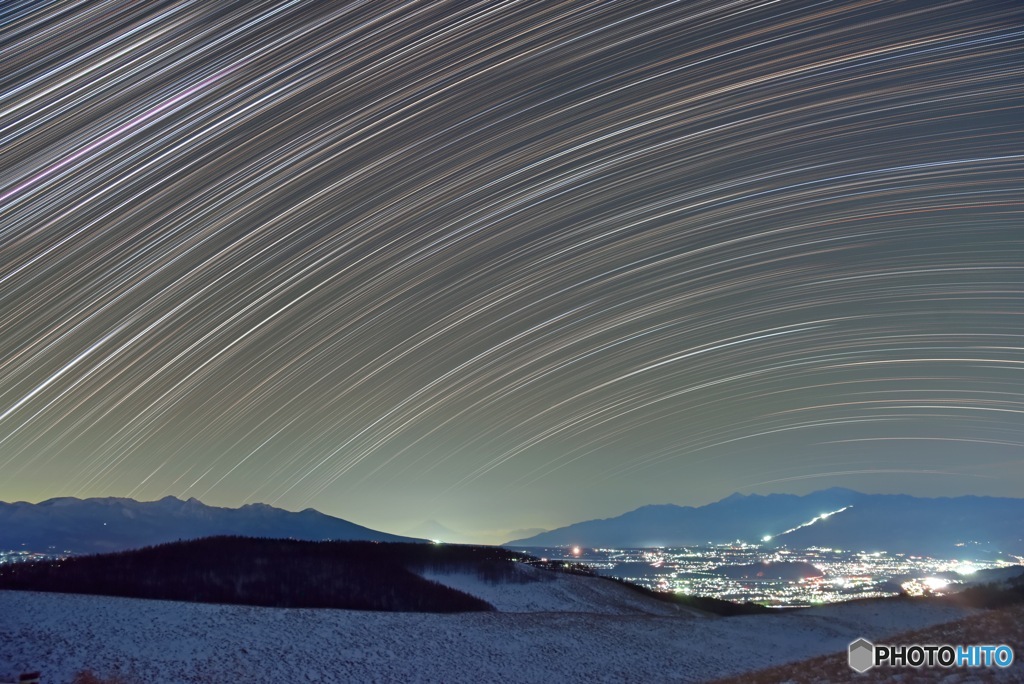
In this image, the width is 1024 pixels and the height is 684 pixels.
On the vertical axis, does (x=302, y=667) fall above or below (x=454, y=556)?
below

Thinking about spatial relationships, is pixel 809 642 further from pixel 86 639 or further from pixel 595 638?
pixel 86 639

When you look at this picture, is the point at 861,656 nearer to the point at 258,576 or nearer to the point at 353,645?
the point at 353,645

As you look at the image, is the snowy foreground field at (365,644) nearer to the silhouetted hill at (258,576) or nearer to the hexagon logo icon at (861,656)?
the silhouetted hill at (258,576)

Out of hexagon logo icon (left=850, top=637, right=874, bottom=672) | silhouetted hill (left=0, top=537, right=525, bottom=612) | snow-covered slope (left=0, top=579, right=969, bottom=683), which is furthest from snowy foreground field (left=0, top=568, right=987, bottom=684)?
hexagon logo icon (left=850, top=637, right=874, bottom=672)

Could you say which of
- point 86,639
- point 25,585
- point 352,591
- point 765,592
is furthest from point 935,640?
point 765,592

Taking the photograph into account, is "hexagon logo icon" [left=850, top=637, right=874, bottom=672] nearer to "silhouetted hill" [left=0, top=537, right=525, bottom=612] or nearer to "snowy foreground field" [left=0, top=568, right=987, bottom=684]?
"snowy foreground field" [left=0, top=568, right=987, bottom=684]

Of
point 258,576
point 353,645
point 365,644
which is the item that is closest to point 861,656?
point 365,644

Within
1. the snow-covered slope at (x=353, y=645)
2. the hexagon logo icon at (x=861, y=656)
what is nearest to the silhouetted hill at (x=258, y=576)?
the snow-covered slope at (x=353, y=645)
